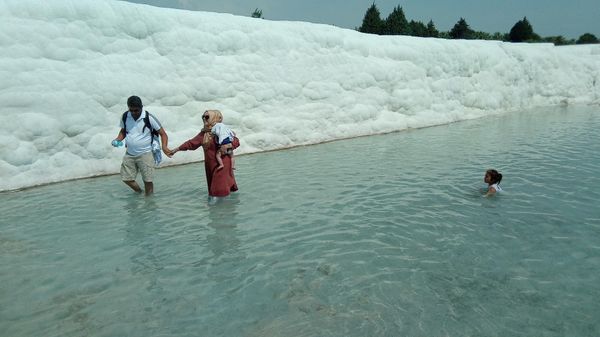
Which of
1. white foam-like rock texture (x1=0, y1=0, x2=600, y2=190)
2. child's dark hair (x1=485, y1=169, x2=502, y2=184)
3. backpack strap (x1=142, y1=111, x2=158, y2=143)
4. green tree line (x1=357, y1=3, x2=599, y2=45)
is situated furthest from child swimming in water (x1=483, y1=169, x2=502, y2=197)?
green tree line (x1=357, y1=3, x2=599, y2=45)

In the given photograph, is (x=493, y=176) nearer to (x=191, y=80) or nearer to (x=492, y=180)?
(x=492, y=180)

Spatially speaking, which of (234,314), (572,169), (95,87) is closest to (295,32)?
(95,87)

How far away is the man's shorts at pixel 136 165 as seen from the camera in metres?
6.03

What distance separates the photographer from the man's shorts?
603cm

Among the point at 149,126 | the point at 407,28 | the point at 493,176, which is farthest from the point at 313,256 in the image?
the point at 407,28

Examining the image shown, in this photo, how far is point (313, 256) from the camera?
405 cm

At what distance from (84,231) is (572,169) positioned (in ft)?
24.2

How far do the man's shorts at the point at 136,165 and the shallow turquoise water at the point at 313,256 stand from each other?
37 cm

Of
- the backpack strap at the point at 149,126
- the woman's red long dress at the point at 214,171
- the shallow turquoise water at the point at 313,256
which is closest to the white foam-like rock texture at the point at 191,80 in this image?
the shallow turquoise water at the point at 313,256

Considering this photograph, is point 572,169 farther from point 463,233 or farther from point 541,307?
point 541,307

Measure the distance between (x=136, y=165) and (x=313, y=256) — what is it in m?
3.31

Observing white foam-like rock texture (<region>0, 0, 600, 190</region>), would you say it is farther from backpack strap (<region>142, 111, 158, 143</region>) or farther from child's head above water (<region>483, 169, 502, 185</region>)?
child's head above water (<region>483, 169, 502, 185</region>)

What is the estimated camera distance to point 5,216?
18.0 ft

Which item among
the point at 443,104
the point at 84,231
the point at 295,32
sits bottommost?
the point at 84,231
